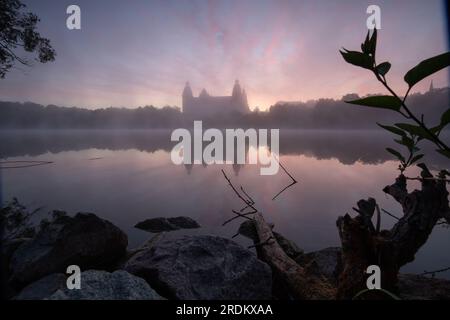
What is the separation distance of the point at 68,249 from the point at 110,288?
3.41m

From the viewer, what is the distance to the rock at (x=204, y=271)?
3260 millimetres

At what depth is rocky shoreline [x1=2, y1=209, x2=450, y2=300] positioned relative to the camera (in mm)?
2646

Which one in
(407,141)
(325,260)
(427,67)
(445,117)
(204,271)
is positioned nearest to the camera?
(427,67)

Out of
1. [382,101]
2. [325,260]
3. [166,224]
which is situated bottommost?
[166,224]

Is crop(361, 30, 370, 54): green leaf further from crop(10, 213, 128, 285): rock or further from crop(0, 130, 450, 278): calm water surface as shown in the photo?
crop(0, 130, 450, 278): calm water surface

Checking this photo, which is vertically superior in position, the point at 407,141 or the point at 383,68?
the point at 383,68

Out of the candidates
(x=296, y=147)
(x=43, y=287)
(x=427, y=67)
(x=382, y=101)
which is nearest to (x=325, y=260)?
(x=382, y=101)

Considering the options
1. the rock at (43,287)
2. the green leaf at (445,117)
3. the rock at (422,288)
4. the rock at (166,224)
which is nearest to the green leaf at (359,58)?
the green leaf at (445,117)

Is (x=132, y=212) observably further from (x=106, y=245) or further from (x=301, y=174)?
(x=301, y=174)

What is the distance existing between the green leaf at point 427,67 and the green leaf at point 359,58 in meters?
0.18

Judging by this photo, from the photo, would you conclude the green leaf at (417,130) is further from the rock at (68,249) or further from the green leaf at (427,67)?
the rock at (68,249)

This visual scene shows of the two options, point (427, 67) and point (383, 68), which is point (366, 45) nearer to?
point (383, 68)

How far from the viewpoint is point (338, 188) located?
15992 mm

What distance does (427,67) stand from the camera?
105 centimetres
